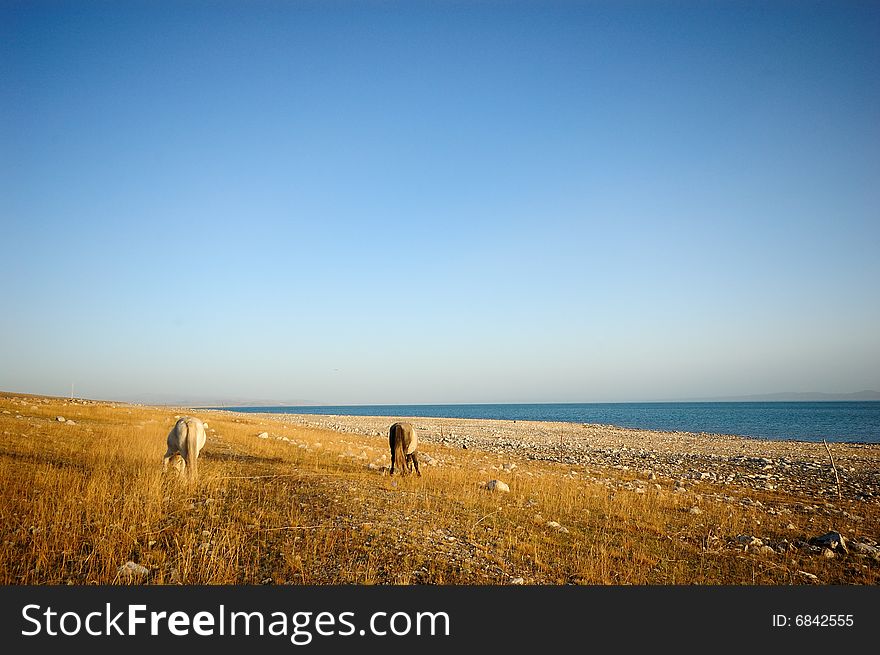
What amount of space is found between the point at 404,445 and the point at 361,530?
7469 millimetres

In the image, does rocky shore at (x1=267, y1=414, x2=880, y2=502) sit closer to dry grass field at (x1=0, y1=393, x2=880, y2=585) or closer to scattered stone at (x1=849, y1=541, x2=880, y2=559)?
dry grass field at (x1=0, y1=393, x2=880, y2=585)

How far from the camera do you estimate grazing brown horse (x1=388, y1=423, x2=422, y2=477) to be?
15.5 m

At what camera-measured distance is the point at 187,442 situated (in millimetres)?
12039

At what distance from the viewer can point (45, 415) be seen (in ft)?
93.7

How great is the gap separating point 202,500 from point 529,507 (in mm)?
8320

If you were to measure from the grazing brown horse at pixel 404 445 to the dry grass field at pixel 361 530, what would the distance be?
107 centimetres

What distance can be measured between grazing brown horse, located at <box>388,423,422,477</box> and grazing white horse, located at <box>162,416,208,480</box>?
620cm

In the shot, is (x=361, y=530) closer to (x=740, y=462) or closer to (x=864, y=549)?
(x=864, y=549)

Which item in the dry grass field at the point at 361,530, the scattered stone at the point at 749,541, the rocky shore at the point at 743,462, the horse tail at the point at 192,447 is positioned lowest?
the rocky shore at the point at 743,462

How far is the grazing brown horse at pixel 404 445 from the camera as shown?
50.9 feet

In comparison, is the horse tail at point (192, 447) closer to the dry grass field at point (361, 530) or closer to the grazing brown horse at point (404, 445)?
the dry grass field at point (361, 530)

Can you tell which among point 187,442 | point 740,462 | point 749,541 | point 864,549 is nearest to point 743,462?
point 740,462

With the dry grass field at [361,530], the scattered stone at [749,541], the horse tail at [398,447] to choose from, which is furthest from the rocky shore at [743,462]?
the horse tail at [398,447]

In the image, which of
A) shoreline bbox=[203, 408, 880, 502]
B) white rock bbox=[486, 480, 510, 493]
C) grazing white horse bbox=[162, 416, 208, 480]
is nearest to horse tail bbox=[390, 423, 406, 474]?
white rock bbox=[486, 480, 510, 493]
